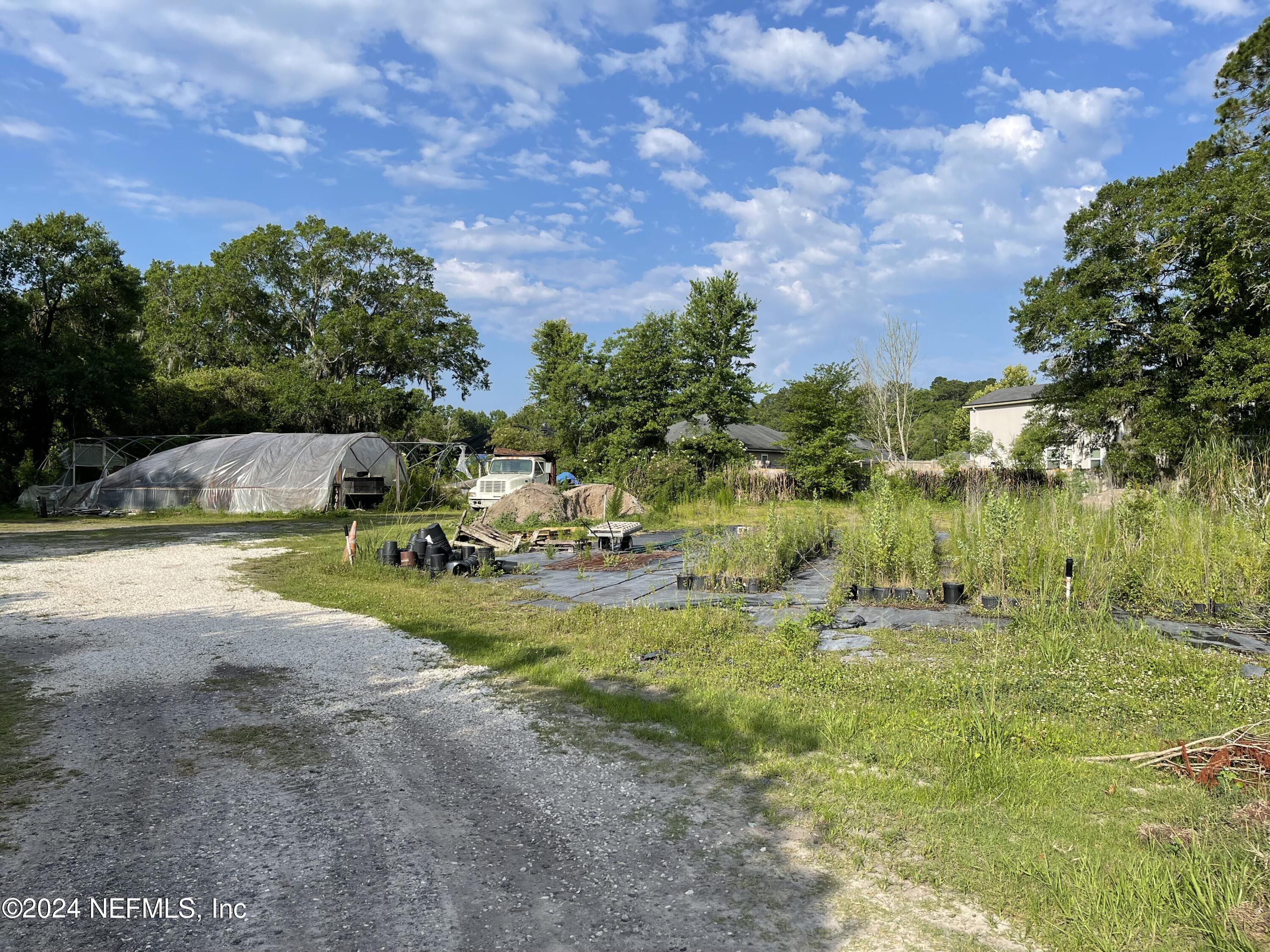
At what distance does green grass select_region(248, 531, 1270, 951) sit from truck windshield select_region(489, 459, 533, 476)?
15.7 meters

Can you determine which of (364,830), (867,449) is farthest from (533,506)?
(867,449)

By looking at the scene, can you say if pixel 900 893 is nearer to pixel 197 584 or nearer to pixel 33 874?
pixel 33 874

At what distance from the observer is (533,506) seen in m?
19.4

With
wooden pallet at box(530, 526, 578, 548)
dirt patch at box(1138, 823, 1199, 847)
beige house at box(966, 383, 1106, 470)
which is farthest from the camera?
beige house at box(966, 383, 1106, 470)

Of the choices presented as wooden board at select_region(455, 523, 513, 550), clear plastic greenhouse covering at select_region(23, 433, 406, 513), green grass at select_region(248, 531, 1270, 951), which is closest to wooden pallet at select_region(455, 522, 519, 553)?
wooden board at select_region(455, 523, 513, 550)

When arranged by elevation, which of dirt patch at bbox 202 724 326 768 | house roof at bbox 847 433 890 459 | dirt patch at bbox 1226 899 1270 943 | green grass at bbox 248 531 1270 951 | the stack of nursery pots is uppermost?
house roof at bbox 847 433 890 459

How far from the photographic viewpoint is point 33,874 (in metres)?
3.09

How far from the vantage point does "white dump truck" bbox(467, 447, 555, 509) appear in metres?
23.4

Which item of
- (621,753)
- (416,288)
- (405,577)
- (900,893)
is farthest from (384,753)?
(416,288)

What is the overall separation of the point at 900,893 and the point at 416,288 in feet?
152

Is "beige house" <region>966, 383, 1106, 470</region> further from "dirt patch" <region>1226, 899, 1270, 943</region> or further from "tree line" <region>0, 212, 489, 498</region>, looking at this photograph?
"dirt patch" <region>1226, 899, 1270, 943</region>

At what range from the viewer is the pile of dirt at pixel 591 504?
20.2 m

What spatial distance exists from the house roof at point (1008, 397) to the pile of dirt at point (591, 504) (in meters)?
30.5

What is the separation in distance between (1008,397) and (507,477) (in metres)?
34.3
